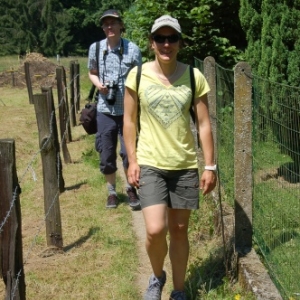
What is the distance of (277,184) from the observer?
4.57 meters

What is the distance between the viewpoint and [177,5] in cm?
972

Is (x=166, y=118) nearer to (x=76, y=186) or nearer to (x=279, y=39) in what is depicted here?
(x=279, y=39)

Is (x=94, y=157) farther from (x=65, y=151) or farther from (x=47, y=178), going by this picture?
(x=47, y=178)

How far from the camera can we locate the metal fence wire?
4324 millimetres

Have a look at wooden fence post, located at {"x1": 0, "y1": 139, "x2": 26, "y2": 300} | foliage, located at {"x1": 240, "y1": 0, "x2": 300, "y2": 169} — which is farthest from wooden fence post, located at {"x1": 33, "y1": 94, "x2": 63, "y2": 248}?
foliage, located at {"x1": 240, "y1": 0, "x2": 300, "y2": 169}

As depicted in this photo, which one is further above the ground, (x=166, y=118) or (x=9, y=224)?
(x=166, y=118)

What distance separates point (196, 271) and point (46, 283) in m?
1.21

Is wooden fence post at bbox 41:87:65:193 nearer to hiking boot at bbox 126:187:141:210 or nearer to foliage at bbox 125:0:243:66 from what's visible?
hiking boot at bbox 126:187:141:210

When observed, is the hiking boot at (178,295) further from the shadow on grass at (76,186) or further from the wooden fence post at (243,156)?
the shadow on grass at (76,186)

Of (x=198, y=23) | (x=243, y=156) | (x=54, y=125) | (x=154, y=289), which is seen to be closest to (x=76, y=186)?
(x=54, y=125)

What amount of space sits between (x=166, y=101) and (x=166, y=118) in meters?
0.11

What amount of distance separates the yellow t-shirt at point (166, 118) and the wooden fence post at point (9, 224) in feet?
2.97

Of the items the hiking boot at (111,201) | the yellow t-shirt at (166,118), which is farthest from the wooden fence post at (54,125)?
the yellow t-shirt at (166,118)

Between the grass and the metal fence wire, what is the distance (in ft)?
1.15
